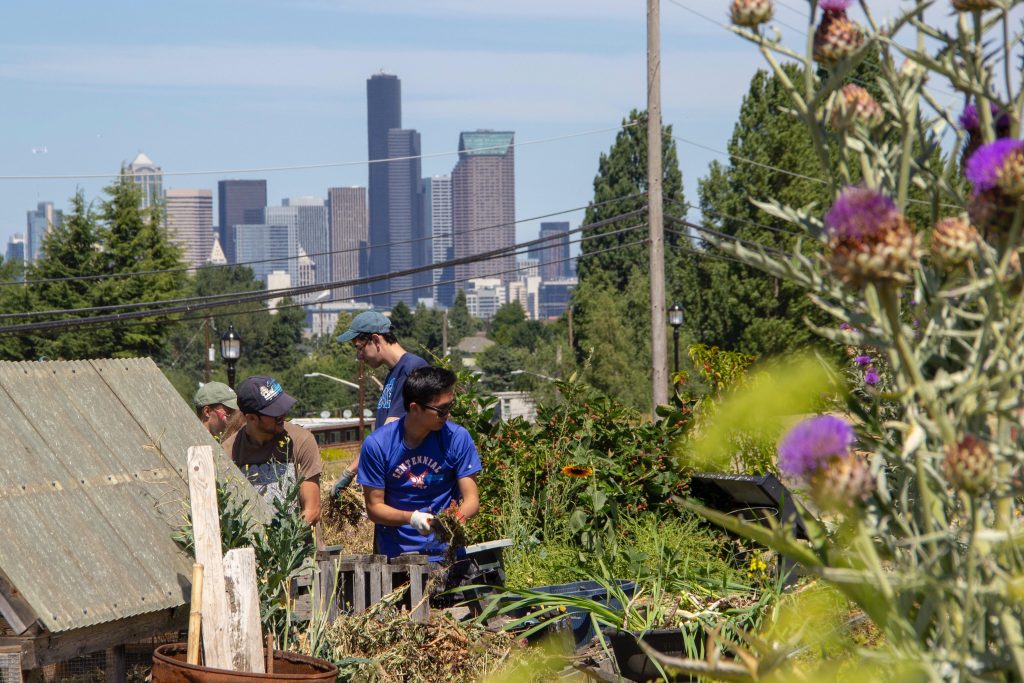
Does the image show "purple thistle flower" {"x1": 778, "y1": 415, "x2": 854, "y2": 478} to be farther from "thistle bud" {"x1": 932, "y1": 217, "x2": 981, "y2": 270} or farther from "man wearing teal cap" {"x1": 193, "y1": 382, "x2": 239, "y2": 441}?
"man wearing teal cap" {"x1": 193, "y1": 382, "x2": 239, "y2": 441}

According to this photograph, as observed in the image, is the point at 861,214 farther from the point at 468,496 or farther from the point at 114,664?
the point at 468,496

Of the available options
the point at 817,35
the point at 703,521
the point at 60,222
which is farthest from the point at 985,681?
the point at 60,222

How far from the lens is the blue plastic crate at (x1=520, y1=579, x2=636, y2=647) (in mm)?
4344

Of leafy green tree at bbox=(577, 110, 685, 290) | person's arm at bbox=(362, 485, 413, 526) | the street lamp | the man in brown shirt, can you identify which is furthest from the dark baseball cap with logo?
leafy green tree at bbox=(577, 110, 685, 290)

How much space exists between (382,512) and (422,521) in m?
0.22

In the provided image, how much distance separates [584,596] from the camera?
14.6 ft

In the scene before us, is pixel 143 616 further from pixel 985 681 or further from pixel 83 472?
pixel 985 681

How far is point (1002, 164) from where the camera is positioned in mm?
1565

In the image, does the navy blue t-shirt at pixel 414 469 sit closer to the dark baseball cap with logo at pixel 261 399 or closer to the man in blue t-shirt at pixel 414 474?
the man in blue t-shirt at pixel 414 474

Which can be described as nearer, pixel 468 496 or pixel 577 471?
pixel 468 496

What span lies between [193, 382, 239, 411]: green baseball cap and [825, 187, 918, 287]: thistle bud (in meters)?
4.72

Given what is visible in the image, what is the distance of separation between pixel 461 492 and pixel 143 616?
1.61 m

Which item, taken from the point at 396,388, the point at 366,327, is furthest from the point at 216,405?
the point at 396,388

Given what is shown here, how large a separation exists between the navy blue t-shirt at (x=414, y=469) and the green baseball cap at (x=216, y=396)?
1383mm
